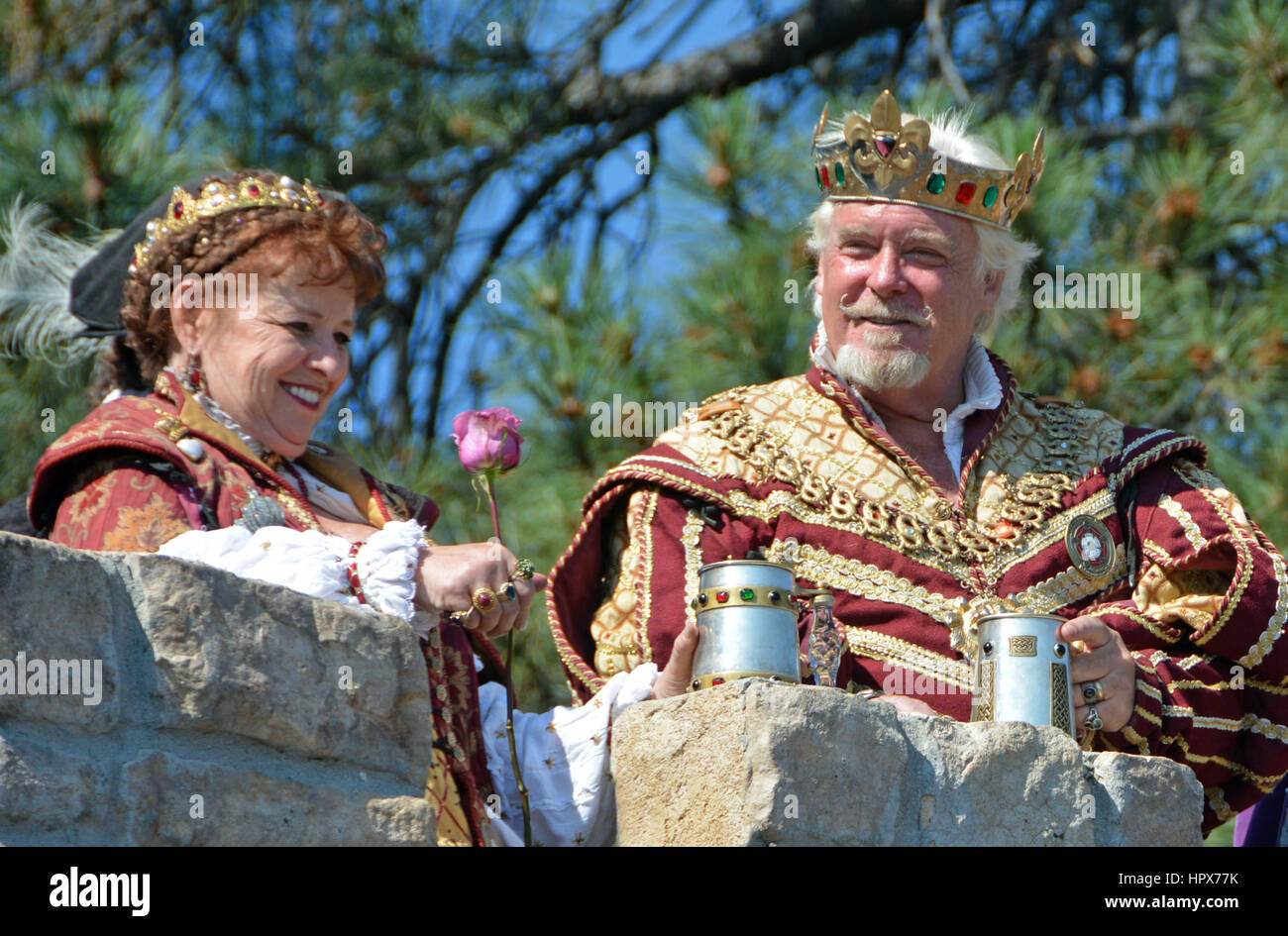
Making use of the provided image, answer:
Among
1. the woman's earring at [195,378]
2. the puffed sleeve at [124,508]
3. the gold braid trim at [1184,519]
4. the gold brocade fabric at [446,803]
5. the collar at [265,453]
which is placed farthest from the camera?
the gold braid trim at [1184,519]

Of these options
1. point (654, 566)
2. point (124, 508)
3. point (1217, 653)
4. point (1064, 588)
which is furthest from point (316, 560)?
point (1217, 653)

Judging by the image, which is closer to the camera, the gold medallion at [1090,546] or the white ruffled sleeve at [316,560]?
the white ruffled sleeve at [316,560]

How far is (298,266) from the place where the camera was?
13.3ft

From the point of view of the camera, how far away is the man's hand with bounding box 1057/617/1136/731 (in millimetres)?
4090

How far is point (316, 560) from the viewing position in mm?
3416

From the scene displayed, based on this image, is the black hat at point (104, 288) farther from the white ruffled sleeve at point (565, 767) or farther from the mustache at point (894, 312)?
the mustache at point (894, 312)

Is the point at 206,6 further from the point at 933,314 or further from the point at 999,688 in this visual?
the point at 999,688

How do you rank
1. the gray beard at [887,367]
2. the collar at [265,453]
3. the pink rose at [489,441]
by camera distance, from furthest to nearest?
the gray beard at [887,367], the collar at [265,453], the pink rose at [489,441]

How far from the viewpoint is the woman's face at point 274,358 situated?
13.0ft

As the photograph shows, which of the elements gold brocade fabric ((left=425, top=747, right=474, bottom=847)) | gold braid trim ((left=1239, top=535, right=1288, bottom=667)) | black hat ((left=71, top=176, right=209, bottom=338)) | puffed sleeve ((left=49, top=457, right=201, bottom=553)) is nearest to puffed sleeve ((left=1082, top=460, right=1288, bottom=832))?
gold braid trim ((left=1239, top=535, right=1288, bottom=667))

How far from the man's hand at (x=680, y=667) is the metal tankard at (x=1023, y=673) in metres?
0.52

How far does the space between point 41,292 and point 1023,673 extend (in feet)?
7.74

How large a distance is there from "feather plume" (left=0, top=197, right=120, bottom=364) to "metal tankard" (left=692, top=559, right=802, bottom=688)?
1.73m

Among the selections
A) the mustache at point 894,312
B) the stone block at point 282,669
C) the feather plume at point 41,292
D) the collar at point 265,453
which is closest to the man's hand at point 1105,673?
the mustache at point 894,312
